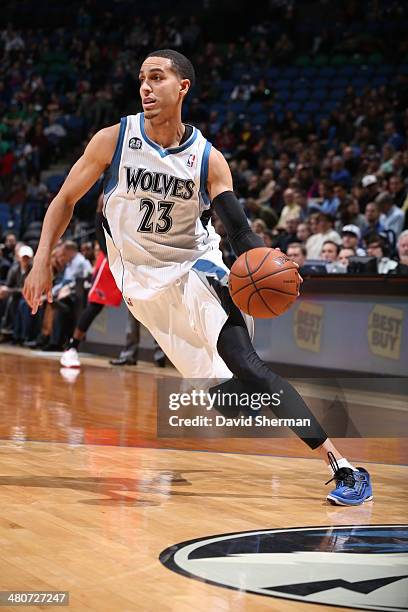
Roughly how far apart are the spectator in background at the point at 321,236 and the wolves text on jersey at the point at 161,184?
20.8 feet

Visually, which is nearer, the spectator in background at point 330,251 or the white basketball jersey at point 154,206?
the white basketball jersey at point 154,206

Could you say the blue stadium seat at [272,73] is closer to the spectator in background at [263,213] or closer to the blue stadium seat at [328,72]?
the blue stadium seat at [328,72]

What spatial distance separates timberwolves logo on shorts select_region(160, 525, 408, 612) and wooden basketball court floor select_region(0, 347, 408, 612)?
0.29 ft

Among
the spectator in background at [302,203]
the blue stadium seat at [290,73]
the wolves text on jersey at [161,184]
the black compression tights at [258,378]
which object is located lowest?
the black compression tights at [258,378]

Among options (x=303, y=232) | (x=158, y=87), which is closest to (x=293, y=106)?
(x=303, y=232)

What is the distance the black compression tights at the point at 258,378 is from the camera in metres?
4.57

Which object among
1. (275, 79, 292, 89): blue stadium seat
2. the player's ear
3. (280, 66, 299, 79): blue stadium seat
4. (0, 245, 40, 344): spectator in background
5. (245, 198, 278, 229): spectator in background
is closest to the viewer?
the player's ear

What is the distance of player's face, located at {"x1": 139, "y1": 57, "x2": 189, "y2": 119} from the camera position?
4.93 m

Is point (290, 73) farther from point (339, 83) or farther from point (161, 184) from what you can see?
point (161, 184)


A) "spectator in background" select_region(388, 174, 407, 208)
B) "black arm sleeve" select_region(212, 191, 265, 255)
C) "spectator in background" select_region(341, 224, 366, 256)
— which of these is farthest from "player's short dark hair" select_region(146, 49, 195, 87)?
"spectator in background" select_region(388, 174, 407, 208)

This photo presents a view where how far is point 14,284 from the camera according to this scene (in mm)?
15375

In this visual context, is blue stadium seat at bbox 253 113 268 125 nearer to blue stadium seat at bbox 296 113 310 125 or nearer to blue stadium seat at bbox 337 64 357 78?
blue stadium seat at bbox 296 113 310 125
